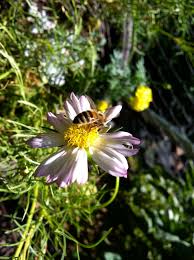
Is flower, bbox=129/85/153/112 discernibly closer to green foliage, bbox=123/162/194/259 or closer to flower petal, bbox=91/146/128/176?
green foliage, bbox=123/162/194/259

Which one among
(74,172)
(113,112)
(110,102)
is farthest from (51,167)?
(110,102)

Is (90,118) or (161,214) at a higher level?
(90,118)

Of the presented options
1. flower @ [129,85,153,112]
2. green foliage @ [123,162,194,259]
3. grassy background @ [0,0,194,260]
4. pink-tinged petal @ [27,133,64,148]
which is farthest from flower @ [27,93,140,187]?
green foliage @ [123,162,194,259]

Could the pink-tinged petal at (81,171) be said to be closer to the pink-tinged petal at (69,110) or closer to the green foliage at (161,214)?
the pink-tinged petal at (69,110)

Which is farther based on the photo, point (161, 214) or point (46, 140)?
point (161, 214)

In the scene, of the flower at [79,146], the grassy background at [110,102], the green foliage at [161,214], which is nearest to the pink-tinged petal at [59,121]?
the flower at [79,146]

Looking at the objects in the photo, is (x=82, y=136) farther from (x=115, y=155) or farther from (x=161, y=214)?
(x=161, y=214)

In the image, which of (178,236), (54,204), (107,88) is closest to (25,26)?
(107,88)
